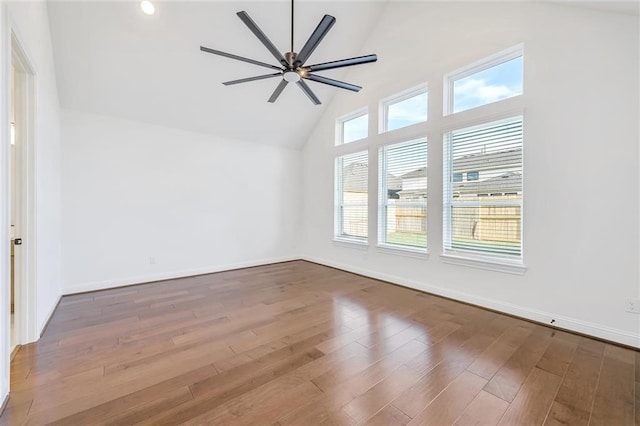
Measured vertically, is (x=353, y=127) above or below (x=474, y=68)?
below

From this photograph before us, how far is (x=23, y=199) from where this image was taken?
93.7 inches

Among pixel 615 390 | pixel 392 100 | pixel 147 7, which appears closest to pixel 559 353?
pixel 615 390

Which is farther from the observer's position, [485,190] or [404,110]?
[404,110]

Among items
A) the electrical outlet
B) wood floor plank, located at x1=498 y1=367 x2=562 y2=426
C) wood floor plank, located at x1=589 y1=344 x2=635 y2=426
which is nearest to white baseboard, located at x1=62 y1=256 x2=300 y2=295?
wood floor plank, located at x1=498 y1=367 x2=562 y2=426

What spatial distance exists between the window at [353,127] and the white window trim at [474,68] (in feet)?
5.00

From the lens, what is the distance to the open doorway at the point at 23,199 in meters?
2.36

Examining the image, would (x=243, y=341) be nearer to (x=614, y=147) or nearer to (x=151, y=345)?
(x=151, y=345)

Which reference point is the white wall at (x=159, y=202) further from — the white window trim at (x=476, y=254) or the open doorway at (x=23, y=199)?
the white window trim at (x=476, y=254)

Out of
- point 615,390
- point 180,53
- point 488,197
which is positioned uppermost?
point 180,53

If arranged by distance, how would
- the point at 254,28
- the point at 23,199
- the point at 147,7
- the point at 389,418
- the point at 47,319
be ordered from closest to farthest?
the point at 389,418 < the point at 254,28 < the point at 23,199 < the point at 47,319 < the point at 147,7

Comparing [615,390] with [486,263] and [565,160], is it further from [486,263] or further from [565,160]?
[565,160]

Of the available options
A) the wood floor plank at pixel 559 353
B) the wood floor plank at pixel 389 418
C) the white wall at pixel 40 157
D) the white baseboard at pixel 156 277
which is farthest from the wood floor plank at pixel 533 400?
the white baseboard at pixel 156 277

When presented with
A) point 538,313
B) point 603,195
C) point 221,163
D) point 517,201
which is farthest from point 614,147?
point 221,163

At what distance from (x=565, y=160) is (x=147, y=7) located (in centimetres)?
495
